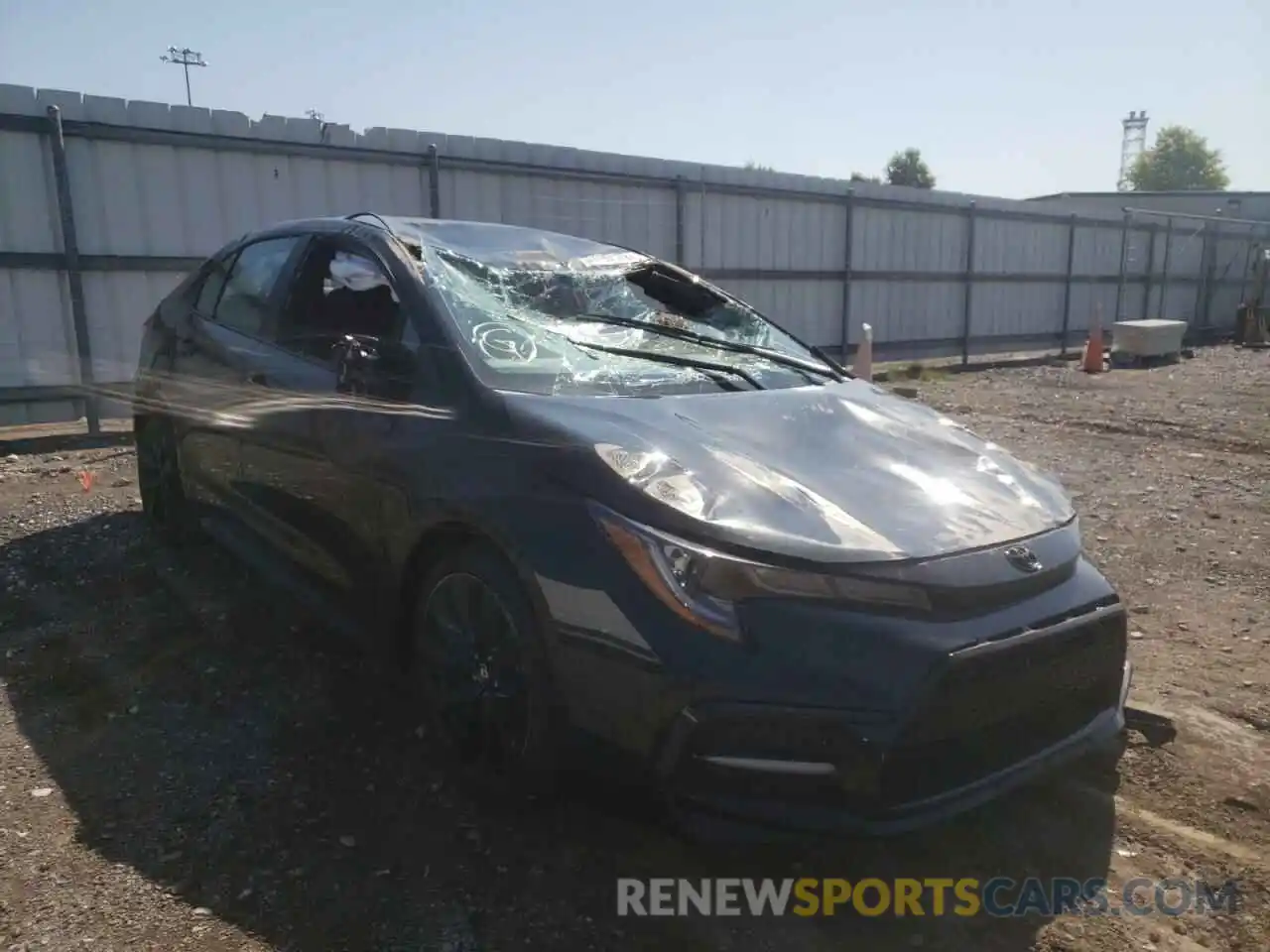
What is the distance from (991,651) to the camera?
2.01 m

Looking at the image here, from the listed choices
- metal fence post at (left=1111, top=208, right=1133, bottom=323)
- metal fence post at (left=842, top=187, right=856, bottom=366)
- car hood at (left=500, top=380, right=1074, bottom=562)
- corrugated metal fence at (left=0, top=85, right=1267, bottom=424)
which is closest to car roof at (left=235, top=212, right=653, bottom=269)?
car hood at (left=500, top=380, right=1074, bottom=562)

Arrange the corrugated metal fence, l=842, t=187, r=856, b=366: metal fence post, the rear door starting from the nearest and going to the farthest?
the rear door, the corrugated metal fence, l=842, t=187, r=856, b=366: metal fence post

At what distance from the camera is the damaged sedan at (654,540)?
1.93 m

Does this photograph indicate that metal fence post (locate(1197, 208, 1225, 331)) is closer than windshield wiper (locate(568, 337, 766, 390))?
No

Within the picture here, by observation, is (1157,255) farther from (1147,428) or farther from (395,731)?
(395,731)

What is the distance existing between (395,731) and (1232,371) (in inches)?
609

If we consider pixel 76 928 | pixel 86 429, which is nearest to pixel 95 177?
pixel 86 429

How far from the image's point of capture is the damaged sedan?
6.32ft

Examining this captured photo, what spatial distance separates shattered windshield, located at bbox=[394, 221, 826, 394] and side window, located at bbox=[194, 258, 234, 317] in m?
1.29

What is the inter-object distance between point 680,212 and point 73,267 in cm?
612

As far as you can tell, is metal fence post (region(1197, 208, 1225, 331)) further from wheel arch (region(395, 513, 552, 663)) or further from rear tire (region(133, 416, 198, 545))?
wheel arch (region(395, 513, 552, 663))

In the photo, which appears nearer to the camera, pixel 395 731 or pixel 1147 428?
pixel 395 731

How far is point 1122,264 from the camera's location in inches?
749

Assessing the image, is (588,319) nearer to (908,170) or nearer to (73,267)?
(73,267)
